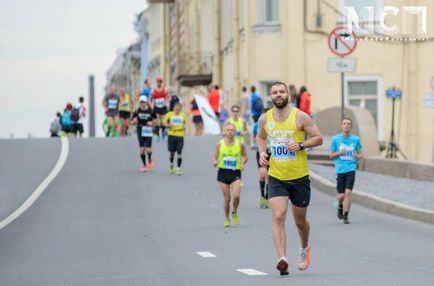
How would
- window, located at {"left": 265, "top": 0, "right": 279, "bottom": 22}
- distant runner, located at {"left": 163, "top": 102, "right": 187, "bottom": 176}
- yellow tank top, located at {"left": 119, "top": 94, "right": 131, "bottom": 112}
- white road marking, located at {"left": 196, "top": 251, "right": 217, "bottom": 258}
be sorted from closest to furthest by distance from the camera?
white road marking, located at {"left": 196, "top": 251, "right": 217, "bottom": 258} → distant runner, located at {"left": 163, "top": 102, "right": 187, "bottom": 176} → yellow tank top, located at {"left": 119, "top": 94, "right": 131, "bottom": 112} → window, located at {"left": 265, "top": 0, "right": 279, "bottom": 22}

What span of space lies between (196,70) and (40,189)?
124ft

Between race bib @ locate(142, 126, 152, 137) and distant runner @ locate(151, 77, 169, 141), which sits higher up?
distant runner @ locate(151, 77, 169, 141)

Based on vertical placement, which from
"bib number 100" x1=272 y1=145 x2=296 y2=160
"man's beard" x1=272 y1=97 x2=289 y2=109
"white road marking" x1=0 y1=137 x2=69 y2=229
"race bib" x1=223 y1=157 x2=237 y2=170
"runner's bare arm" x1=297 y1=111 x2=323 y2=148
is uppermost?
"man's beard" x1=272 y1=97 x2=289 y2=109

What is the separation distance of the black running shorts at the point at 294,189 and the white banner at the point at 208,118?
105ft

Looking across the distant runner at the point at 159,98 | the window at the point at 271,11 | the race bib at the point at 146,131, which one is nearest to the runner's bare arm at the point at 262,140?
the race bib at the point at 146,131

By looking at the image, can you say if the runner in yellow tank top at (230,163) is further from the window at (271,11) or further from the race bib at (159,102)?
the window at (271,11)

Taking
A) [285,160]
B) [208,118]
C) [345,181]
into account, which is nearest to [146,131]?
[345,181]

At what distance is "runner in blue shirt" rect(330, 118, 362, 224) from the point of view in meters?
20.6

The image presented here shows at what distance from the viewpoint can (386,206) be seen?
22531mm

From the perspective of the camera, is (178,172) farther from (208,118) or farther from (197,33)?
(197,33)

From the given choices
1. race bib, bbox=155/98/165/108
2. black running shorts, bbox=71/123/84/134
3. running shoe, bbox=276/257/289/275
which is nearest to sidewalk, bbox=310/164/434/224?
race bib, bbox=155/98/165/108

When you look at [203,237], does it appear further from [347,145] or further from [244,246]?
[347,145]

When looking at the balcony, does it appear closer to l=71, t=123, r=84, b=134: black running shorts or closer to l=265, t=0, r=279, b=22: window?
l=265, t=0, r=279, b=22: window

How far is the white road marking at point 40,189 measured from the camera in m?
21.7
